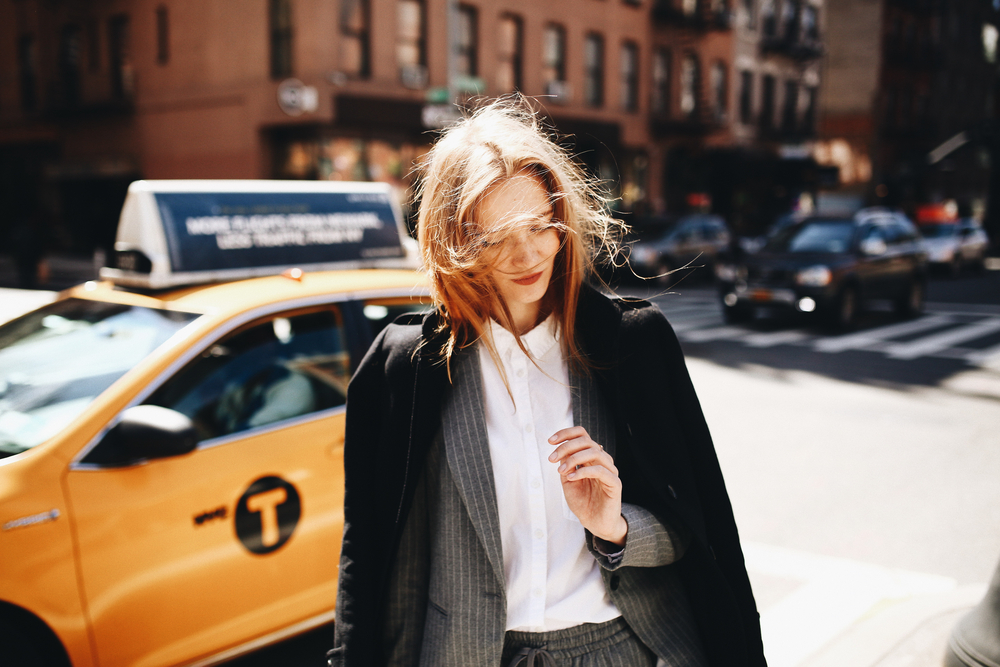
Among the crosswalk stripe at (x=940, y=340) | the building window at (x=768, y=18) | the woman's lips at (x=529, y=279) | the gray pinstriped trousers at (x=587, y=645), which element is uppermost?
the building window at (x=768, y=18)

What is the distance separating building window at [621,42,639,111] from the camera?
29.9 metres

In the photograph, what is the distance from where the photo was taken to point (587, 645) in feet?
5.63

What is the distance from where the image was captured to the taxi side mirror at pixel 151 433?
9.09ft

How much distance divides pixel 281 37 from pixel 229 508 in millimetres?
20691

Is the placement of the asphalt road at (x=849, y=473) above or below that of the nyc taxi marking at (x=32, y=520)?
below

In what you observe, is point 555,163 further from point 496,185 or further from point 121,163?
point 121,163

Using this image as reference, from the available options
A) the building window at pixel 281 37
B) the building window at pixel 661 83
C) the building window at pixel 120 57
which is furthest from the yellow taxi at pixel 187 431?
the building window at pixel 661 83

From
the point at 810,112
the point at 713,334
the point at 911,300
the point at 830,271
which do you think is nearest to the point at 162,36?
the point at 713,334

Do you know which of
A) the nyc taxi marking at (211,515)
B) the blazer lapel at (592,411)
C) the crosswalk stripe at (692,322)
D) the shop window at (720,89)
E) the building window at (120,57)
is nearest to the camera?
the blazer lapel at (592,411)

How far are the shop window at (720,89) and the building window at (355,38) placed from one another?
17.3 m

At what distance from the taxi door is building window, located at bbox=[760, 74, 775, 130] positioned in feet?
121

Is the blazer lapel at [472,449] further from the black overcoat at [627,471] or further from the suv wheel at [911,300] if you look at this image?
the suv wheel at [911,300]

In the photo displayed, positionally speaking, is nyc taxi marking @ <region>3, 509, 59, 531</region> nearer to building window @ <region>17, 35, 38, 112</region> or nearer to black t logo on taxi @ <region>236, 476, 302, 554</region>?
black t logo on taxi @ <region>236, 476, 302, 554</region>

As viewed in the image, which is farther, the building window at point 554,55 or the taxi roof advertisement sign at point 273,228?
the building window at point 554,55
